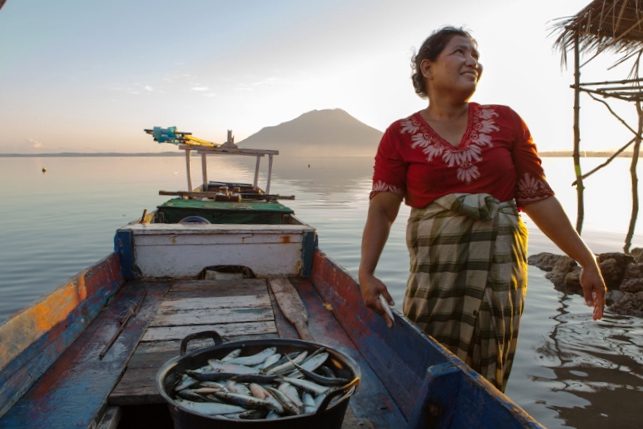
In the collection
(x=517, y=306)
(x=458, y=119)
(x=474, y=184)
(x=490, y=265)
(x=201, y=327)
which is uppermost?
(x=458, y=119)

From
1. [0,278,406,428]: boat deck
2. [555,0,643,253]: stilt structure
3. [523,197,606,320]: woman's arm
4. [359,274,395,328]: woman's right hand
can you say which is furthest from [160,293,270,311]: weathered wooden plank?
[555,0,643,253]: stilt structure

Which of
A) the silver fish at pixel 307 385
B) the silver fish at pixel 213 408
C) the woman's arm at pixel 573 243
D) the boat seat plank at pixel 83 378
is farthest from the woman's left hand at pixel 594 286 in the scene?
the boat seat plank at pixel 83 378

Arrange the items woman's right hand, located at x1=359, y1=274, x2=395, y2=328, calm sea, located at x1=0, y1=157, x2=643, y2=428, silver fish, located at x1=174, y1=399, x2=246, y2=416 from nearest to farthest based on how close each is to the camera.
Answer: silver fish, located at x1=174, y1=399, x2=246, y2=416 → woman's right hand, located at x1=359, y1=274, x2=395, y2=328 → calm sea, located at x1=0, y1=157, x2=643, y2=428

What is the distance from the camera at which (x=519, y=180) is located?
90.8 inches

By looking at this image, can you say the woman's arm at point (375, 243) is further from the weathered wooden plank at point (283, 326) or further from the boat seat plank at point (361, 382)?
the weathered wooden plank at point (283, 326)

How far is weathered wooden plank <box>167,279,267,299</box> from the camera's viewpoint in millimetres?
4688

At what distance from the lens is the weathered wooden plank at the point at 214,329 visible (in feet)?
11.6

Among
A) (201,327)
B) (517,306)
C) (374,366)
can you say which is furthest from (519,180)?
(201,327)

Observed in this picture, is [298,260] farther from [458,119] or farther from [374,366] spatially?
[458,119]

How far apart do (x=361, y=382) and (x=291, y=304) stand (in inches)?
59.3

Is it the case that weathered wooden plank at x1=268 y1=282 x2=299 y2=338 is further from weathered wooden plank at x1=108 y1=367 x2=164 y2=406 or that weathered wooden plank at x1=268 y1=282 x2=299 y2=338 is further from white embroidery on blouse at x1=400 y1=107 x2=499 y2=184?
white embroidery on blouse at x1=400 y1=107 x2=499 y2=184

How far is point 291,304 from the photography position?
4.29 meters

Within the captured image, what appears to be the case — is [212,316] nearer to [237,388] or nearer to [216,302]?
[216,302]

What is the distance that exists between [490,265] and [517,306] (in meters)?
0.29
